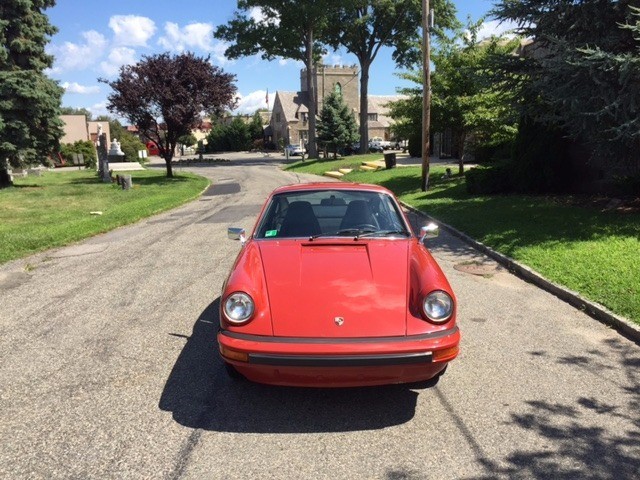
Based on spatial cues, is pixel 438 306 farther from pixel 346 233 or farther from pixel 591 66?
pixel 591 66

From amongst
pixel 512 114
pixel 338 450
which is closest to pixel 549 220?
pixel 512 114

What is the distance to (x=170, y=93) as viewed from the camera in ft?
83.0

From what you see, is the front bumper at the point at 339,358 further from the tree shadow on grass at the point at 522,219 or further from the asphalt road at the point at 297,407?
the tree shadow on grass at the point at 522,219

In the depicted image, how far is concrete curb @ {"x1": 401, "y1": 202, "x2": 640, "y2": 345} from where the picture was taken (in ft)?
16.4

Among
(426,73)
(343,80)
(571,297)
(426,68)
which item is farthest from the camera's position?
(343,80)

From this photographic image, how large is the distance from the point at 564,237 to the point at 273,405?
668 centimetres

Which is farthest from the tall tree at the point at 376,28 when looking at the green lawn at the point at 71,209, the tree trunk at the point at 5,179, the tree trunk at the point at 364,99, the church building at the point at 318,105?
the church building at the point at 318,105

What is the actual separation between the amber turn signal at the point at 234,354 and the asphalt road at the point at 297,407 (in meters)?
0.45

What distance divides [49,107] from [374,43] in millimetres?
29366

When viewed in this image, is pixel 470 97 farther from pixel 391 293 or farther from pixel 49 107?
pixel 49 107

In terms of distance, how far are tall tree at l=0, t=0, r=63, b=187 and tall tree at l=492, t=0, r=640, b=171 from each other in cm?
1964

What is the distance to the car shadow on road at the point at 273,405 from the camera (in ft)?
11.2

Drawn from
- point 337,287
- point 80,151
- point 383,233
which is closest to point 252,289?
point 337,287

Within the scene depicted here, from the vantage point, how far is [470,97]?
17156mm
